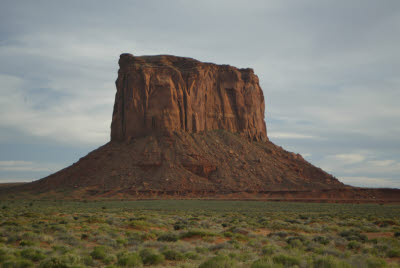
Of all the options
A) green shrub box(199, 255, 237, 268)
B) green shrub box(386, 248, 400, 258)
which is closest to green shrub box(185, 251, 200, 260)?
green shrub box(199, 255, 237, 268)

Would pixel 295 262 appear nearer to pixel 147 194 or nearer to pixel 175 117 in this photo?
pixel 147 194

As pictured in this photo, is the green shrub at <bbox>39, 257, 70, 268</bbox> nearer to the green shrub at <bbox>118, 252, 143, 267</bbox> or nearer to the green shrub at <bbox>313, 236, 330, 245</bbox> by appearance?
the green shrub at <bbox>118, 252, 143, 267</bbox>

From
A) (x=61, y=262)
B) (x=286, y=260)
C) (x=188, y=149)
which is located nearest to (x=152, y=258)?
(x=61, y=262)

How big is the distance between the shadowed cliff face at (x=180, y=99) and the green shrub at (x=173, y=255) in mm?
69612

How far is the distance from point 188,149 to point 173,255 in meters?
66.9

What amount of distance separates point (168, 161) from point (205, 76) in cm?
2935

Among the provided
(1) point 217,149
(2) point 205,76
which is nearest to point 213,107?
(2) point 205,76

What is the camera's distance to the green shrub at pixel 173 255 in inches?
487

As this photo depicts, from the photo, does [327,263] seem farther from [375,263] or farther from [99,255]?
[99,255]

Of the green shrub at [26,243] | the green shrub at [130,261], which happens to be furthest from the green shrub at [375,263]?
the green shrub at [26,243]

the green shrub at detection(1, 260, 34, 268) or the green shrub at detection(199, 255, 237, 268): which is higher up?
the green shrub at detection(199, 255, 237, 268)

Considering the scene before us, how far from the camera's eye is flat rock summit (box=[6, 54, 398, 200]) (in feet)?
232

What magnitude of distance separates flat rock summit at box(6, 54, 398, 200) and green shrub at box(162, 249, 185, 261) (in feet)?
180

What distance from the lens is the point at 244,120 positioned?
95438 mm
